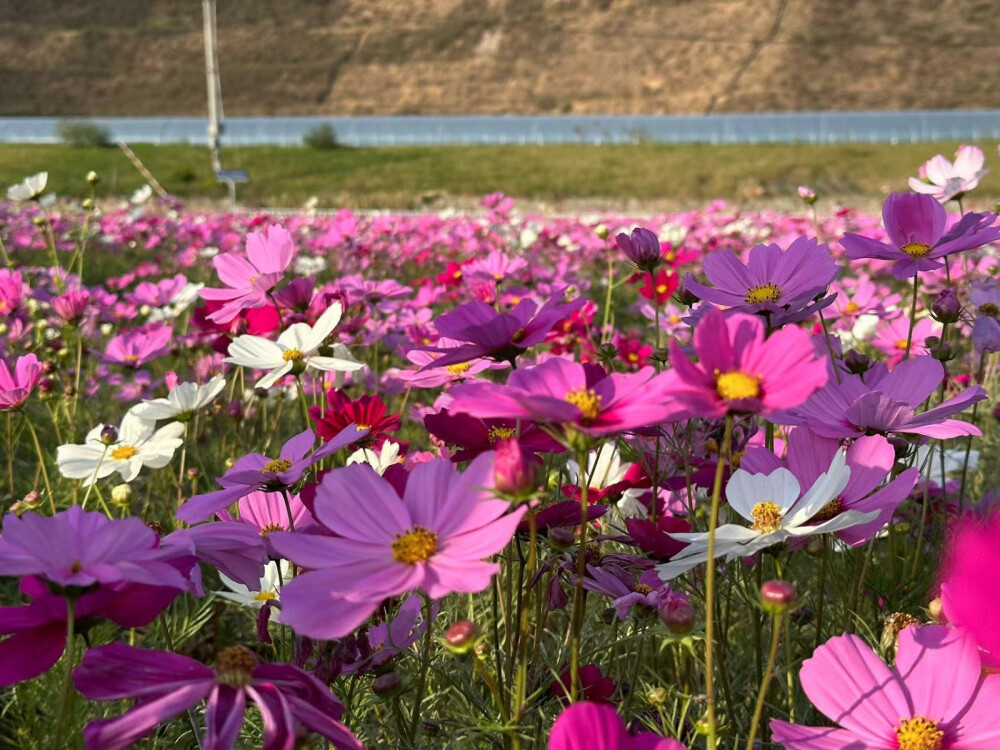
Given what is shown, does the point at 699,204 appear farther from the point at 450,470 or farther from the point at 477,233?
the point at 450,470

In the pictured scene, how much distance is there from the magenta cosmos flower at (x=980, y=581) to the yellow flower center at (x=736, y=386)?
11 centimetres

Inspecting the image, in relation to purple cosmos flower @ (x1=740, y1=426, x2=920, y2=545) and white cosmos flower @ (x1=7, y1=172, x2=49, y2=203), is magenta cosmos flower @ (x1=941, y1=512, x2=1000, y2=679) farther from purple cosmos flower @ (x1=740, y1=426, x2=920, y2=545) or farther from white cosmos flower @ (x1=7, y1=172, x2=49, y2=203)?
white cosmos flower @ (x1=7, y1=172, x2=49, y2=203)

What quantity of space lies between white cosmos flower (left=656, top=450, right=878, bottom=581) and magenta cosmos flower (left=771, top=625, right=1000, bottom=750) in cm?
7

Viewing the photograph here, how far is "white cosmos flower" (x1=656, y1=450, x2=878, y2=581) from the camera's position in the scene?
0.51 meters

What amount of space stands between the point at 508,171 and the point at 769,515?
16.9 metres

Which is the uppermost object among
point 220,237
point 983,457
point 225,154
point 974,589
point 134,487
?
point 974,589

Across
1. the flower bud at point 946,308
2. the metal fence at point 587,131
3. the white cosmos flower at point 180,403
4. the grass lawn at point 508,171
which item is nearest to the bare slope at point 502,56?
the metal fence at point 587,131

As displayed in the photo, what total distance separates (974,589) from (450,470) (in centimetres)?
27

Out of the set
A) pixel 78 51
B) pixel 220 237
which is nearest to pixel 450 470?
pixel 220 237

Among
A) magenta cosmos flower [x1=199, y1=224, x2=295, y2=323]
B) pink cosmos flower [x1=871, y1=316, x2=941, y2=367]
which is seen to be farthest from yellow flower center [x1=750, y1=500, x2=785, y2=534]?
pink cosmos flower [x1=871, y1=316, x2=941, y2=367]

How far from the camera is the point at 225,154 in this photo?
19656 millimetres

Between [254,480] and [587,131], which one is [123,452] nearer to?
[254,480]

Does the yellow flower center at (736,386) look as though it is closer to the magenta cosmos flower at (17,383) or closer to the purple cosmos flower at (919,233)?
the purple cosmos flower at (919,233)

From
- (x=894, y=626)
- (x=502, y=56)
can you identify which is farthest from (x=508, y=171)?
(x=502, y=56)
